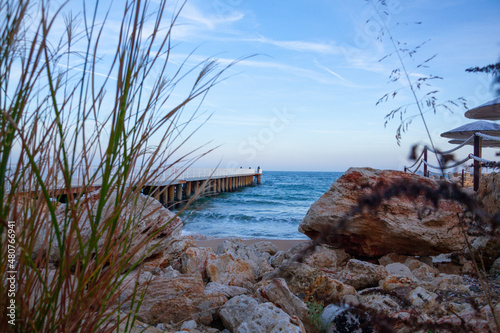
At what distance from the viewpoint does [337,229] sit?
2.58ft

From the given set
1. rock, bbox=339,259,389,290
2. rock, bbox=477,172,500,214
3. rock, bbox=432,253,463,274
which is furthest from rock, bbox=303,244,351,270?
rock, bbox=477,172,500,214

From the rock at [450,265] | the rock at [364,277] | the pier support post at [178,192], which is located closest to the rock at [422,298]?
the rock at [364,277]

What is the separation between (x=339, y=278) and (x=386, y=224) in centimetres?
131

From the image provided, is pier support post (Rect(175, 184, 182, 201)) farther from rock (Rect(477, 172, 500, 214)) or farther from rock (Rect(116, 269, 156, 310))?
rock (Rect(116, 269, 156, 310))

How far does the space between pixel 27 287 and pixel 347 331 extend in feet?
4.62

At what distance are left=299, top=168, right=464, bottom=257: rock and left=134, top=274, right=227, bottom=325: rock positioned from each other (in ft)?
7.06

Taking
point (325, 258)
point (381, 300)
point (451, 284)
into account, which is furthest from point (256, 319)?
point (325, 258)

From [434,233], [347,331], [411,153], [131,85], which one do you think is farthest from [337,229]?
[434,233]

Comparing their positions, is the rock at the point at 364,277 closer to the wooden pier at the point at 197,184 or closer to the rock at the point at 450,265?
the rock at the point at 450,265

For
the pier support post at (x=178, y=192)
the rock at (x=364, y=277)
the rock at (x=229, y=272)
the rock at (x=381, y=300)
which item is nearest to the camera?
the rock at (x=381, y=300)

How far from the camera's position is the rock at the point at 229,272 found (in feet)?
12.4

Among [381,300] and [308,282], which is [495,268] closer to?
[381,300]

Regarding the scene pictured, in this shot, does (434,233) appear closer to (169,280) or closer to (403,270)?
(403,270)

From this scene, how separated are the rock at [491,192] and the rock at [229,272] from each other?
2532 millimetres
